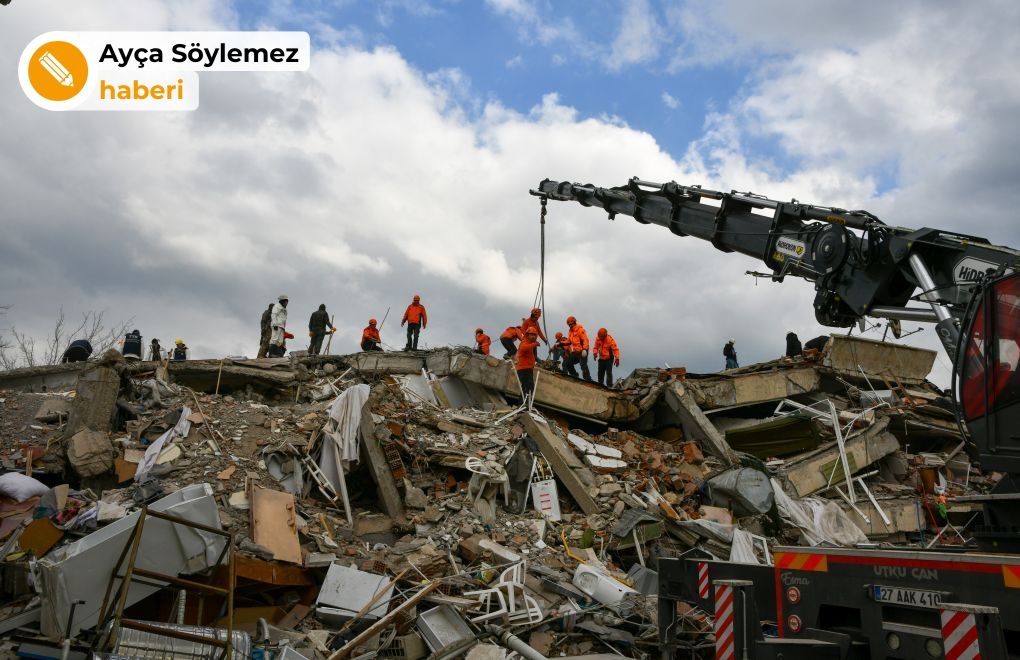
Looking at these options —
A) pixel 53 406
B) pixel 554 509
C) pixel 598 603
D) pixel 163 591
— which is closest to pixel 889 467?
pixel 554 509

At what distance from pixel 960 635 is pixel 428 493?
758 cm

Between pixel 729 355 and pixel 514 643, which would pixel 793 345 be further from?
pixel 514 643

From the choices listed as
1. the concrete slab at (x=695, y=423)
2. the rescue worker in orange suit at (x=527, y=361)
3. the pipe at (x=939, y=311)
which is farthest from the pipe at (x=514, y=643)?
the concrete slab at (x=695, y=423)

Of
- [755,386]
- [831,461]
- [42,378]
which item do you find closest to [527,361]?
[755,386]

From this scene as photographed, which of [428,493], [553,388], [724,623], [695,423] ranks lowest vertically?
[724,623]

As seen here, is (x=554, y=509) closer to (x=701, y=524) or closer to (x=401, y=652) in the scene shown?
(x=701, y=524)

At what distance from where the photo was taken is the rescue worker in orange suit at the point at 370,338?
15672 mm

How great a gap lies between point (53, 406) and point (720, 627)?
10681mm

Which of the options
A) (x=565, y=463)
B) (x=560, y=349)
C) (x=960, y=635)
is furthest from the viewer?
(x=560, y=349)

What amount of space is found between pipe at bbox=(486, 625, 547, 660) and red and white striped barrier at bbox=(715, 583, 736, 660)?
86.7 inches

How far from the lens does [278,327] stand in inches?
613

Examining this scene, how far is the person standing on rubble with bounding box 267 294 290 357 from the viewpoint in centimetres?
1548

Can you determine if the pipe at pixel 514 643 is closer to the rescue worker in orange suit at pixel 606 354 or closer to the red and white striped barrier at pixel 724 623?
the red and white striped barrier at pixel 724 623

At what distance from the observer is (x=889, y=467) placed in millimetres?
12703
